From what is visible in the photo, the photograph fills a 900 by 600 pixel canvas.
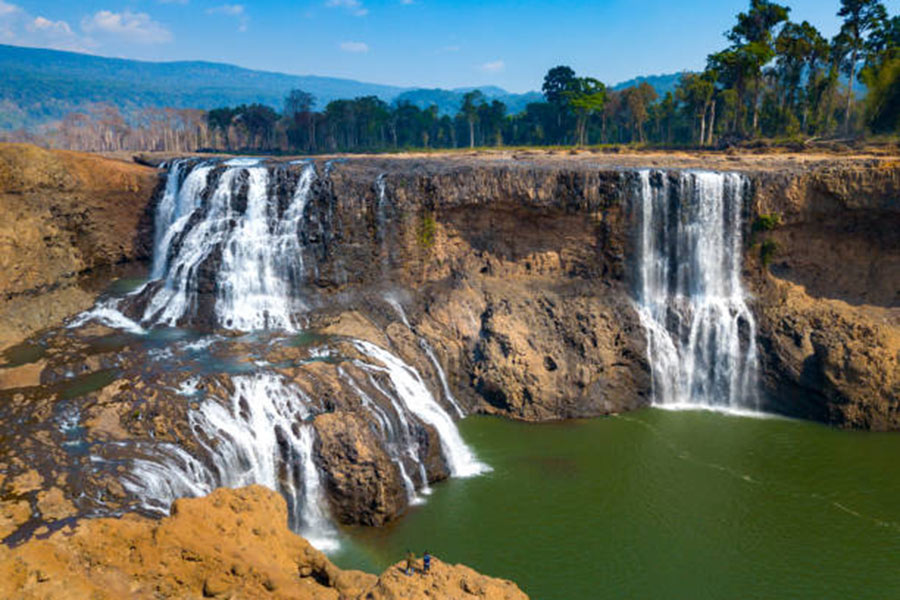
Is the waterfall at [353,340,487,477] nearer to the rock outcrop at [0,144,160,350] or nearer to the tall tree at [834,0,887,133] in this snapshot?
the rock outcrop at [0,144,160,350]

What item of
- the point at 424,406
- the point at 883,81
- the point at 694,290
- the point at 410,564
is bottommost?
the point at 424,406

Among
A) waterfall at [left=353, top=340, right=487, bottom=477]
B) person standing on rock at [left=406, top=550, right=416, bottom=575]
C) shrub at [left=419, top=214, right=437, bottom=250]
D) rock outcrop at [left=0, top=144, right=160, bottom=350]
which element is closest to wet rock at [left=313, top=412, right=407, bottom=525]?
waterfall at [left=353, top=340, right=487, bottom=477]

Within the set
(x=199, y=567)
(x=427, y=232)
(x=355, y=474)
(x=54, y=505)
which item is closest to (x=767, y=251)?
(x=427, y=232)

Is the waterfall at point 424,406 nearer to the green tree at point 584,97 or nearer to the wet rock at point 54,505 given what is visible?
the wet rock at point 54,505

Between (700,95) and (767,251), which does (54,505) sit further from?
(700,95)

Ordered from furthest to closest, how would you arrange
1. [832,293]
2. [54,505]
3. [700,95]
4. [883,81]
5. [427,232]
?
1. [700,95]
2. [883,81]
3. [427,232]
4. [832,293]
5. [54,505]

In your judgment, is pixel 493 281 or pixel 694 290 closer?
pixel 694 290

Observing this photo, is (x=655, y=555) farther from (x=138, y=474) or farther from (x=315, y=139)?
(x=315, y=139)

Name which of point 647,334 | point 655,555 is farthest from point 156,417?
point 647,334
